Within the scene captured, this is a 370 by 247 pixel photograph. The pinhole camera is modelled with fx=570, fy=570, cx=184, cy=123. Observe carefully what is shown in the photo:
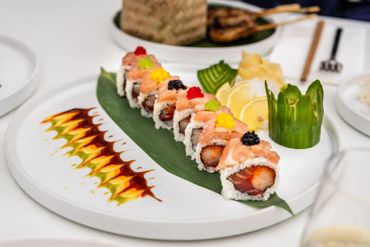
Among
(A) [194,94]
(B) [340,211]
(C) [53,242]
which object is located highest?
(B) [340,211]

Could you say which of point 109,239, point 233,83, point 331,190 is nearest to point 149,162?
point 109,239

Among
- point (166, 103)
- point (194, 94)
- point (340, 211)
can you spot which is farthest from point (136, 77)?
point (340, 211)

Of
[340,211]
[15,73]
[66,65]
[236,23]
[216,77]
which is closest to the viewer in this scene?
[340,211]

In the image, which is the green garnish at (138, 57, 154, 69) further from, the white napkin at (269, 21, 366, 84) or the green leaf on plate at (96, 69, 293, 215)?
the white napkin at (269, 21, 366, 84)

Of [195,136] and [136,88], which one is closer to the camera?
[195,136]

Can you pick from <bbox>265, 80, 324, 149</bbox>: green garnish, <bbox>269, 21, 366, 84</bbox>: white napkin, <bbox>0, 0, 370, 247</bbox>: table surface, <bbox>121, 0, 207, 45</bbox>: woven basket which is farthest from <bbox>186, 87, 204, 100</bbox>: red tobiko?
<bbox>121, 0, 207, 45</bbox>: woven basket

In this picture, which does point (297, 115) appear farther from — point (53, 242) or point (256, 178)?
point (53, 242)
